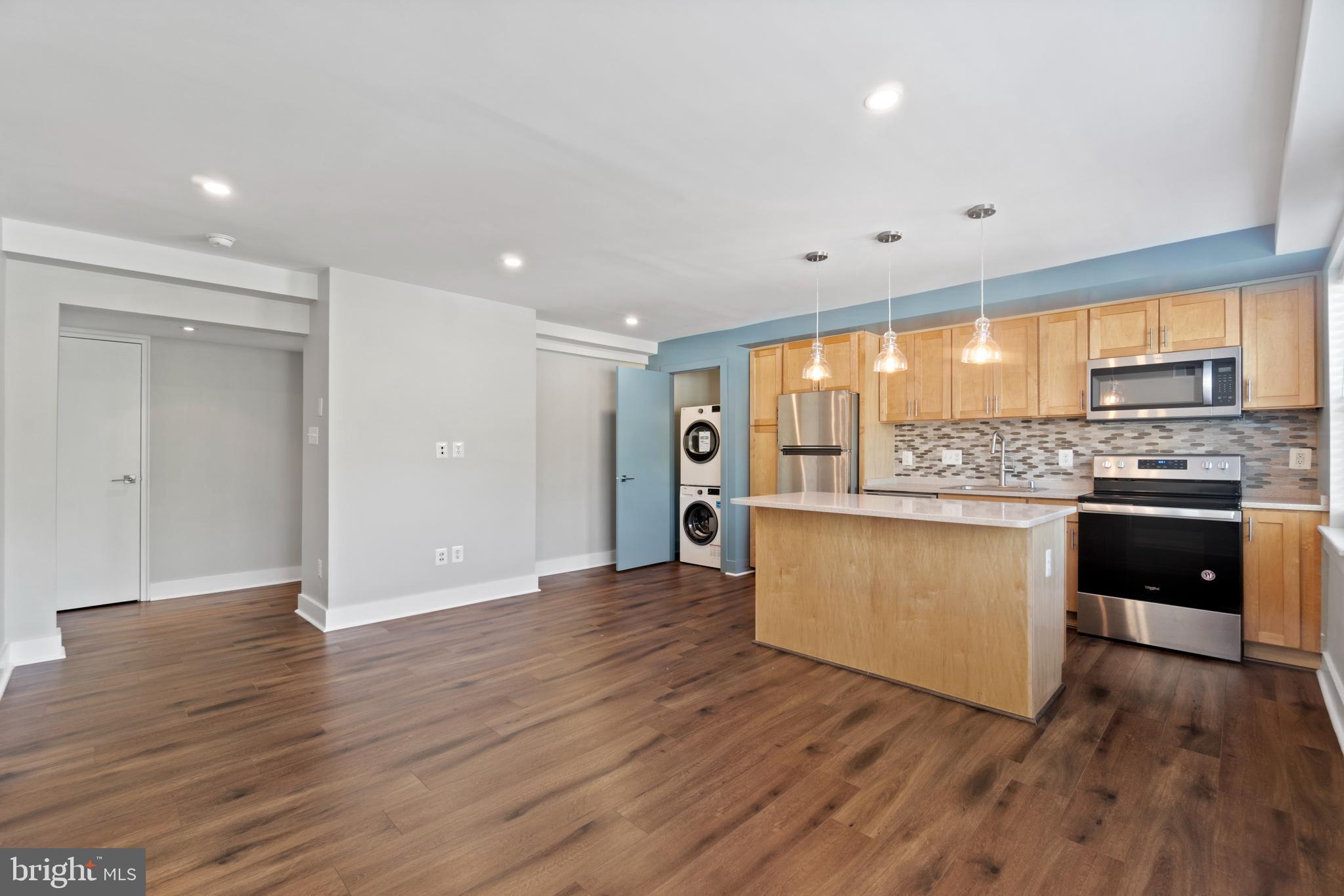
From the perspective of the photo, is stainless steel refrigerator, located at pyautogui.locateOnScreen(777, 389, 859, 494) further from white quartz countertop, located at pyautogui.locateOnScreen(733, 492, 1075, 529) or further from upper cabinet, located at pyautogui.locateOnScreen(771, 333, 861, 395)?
white quartz countertop, located at pyautogui.locateOnScreen(733, 492, 1075, 529)

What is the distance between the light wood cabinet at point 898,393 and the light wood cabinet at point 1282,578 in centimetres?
217

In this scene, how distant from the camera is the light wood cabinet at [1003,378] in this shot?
4246mm

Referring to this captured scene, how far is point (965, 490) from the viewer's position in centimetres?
427

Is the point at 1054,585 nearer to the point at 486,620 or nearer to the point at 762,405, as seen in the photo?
the point at 762,405

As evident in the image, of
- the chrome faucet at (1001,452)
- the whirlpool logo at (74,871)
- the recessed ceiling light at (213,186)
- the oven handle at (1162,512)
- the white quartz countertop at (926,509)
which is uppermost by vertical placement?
the recessed ceiling light at (213,186)

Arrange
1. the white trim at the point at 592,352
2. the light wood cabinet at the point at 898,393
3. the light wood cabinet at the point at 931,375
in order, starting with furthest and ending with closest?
the white trim at the point at 592,352
the light wood cabinet at the point at 898,393
the light wood cabinet at the point at 931,375

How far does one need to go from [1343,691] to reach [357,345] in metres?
5.50

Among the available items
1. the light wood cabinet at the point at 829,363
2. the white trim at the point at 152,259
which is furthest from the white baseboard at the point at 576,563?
the white trim at the point at 152,259

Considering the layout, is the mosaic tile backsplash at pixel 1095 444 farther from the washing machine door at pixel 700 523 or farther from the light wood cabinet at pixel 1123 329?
the washing machine door at pixel 700 523

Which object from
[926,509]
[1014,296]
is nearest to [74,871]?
[926,509]

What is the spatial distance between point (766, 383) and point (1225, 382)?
320 cm

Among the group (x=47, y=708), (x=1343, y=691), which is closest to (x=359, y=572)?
(x=47, y=708)

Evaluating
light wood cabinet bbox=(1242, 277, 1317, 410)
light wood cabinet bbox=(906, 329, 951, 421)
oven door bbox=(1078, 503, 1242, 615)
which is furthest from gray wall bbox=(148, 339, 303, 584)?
light wood cabinet bbox=(1242, 277, 1317, 410)

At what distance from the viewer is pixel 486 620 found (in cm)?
412
